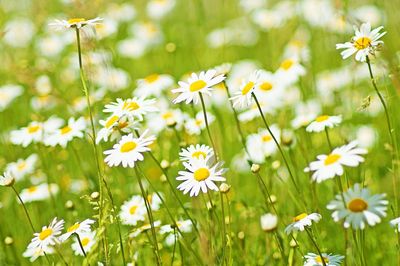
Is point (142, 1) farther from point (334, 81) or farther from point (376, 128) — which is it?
point (376, 128)

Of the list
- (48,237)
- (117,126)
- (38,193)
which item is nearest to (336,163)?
(117,126)

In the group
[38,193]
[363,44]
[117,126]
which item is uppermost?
[363,44]

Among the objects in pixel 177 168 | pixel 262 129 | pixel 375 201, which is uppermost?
pixel 375 201

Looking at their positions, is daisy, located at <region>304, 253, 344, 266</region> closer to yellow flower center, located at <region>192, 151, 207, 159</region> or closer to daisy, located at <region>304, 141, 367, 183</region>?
daisy, located at <region>304, 141, 367, 183</region>

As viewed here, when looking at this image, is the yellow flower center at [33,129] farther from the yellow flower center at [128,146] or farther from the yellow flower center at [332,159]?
the yellow flower center at [332,159]

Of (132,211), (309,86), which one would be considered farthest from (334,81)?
(132,211)

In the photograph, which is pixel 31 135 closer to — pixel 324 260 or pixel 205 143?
pixel 205 143
